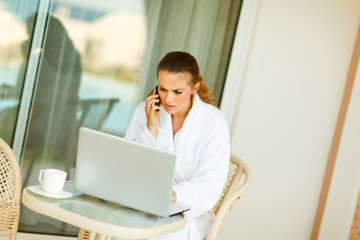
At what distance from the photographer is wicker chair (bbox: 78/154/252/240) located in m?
2.28

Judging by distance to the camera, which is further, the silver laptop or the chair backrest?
the chair backrest

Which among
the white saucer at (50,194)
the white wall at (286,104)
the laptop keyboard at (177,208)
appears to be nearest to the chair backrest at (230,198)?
the laptop keyboard at (177,208)

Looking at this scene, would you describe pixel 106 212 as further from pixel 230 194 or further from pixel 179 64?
pixel 179 64

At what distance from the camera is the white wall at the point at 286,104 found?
139 inches

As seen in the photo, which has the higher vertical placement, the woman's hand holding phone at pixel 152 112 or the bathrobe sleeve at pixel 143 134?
the woman's hand holding phone at pixel 152 112

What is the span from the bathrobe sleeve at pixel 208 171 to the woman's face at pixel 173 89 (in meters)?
0.17


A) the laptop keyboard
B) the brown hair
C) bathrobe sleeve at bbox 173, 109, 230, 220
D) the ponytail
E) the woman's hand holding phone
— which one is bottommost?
the laptop keyboard

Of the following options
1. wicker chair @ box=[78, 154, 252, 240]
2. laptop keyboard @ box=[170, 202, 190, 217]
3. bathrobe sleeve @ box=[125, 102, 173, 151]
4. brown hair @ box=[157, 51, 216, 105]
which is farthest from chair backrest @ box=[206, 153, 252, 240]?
brown hair @ box=[157, 51, 216, 105]

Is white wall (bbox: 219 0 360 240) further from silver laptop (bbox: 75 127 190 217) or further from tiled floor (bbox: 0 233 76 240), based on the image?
silver laptop (bbox: 75 127 190 217)

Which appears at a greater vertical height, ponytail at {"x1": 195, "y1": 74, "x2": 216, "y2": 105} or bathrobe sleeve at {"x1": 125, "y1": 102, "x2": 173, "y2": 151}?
ponytail at {"x1": 195, "y1": 74, "x2": 216, "y2": 105}

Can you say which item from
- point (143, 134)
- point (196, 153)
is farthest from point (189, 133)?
point (143, 134)

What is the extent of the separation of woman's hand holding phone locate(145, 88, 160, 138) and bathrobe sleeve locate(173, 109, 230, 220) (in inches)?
A: 8.2

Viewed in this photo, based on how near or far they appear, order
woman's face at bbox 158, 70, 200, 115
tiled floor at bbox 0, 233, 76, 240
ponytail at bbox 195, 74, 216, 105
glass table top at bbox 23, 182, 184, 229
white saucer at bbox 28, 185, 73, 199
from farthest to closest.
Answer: tiled floor at bbox 0, 233, 76, 240, ponytail at bbox 195, 74, 216, 105, woman's face at bbox 158, 70, 200, 115, white saucer at bbox 28, 185, 73, 199, glass table top at bbox 23, 182, 184, 229

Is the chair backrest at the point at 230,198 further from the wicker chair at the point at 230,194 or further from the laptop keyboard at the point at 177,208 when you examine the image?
the laptop keyboard at the point at 177,208
